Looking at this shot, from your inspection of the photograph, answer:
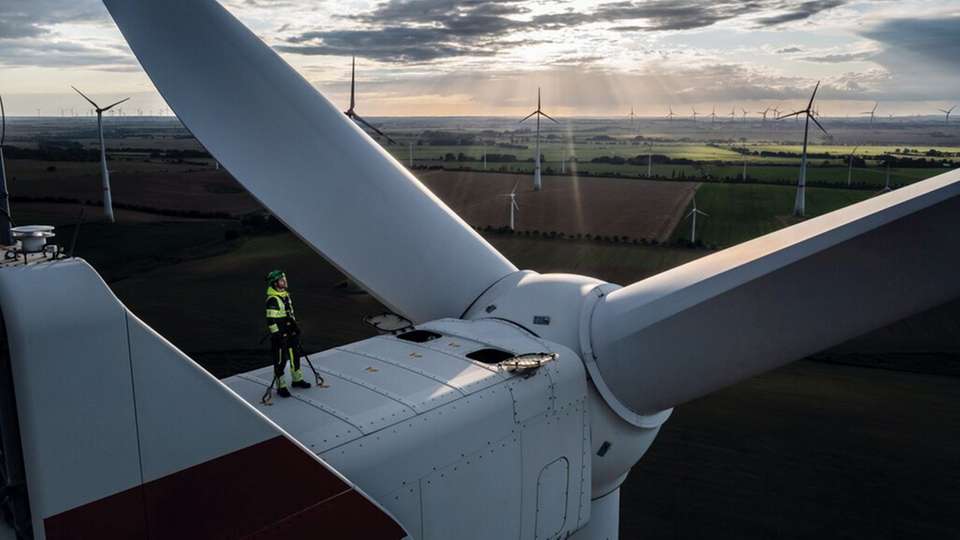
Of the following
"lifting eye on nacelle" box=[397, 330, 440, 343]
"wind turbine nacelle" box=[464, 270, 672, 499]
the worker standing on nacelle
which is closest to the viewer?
the worker standing on nacelle

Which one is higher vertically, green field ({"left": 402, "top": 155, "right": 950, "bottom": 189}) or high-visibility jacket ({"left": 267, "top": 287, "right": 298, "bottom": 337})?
high-visibility jacket ({"left": 267, "top": 287, "right": 298, "bottom": 337})

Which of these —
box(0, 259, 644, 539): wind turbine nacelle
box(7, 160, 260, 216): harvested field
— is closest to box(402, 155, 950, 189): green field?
box(7, 160, 260, 216): harvested field

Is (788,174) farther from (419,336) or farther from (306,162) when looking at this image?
(419,336)

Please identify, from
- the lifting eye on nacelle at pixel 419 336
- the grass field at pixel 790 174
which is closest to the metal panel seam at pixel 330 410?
the lifting eye on nacelle at pixel 419 336

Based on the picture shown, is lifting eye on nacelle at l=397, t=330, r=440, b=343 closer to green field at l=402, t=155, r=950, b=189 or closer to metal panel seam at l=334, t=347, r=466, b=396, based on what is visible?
metal panel seam at l=334, t=347, r=466, b=396

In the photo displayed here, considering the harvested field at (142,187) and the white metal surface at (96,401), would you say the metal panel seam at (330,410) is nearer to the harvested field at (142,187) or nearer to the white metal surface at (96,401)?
the white metal surface at (96,401)
